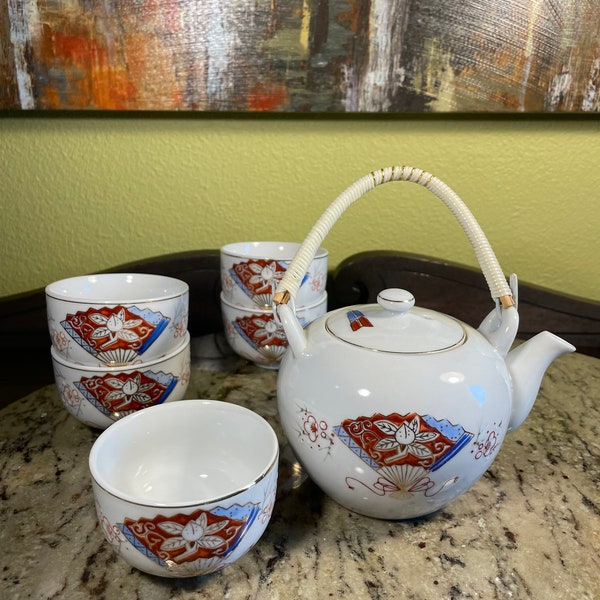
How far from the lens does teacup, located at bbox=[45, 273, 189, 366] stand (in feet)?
1.55

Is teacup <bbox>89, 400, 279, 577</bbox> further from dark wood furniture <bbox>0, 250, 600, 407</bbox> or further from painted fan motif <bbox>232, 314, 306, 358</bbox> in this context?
dark wood furniture <bbox>0, 250, 600, 407</bbox>

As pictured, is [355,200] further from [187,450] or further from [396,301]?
[187,450]

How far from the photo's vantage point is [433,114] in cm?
76

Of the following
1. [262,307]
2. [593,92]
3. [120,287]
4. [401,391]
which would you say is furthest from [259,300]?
[593,92]

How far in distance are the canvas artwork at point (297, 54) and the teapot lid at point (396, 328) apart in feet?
1.31

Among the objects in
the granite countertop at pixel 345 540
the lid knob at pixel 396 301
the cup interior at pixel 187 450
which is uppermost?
the lid knob at pixel 396 301

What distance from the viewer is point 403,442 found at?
0.36 meters

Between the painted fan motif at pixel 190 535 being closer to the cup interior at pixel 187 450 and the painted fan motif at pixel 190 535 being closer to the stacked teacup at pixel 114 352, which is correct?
the cup interior at pixel 187 450

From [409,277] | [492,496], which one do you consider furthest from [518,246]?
[492,496]

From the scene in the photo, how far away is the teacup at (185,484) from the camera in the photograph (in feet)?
1.03

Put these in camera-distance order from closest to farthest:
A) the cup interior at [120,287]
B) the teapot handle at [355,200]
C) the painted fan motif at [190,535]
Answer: the painted fan motif at [190,535] < the teapot handle at [355,200] < the cup interior at [120,287]

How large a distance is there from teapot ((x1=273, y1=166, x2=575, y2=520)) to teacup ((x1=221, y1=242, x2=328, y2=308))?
0.18 metres

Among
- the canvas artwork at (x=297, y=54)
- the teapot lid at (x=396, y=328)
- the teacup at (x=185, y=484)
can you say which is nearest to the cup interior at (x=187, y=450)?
the teacup at (x=185, y=484)

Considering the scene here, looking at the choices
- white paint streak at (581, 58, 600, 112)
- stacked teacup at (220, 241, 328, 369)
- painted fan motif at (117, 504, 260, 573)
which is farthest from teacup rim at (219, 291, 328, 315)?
white paint streak at (581, 58, 600, 112)
